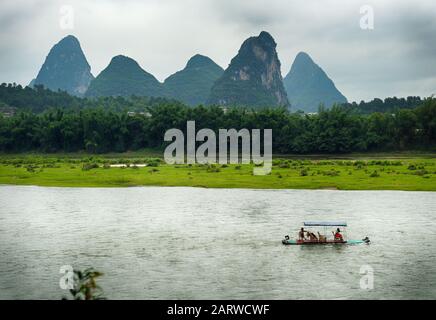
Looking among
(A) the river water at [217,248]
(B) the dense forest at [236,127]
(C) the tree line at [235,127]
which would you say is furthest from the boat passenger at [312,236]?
(C) the tree line at [235,127]

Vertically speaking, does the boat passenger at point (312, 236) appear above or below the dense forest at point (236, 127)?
below

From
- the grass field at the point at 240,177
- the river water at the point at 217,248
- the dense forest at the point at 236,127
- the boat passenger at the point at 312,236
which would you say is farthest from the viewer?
the dense forest at the point at 236,127

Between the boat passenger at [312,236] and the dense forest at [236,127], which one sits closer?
the boat passenger at [312,236]

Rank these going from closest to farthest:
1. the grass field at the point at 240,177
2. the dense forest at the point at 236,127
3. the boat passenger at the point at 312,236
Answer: the boat passenger at the point at 312,236, the grass field at the point at 240,177, the dense forest at the point at 236,127

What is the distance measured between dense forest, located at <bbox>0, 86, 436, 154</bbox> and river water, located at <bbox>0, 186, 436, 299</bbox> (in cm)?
6365

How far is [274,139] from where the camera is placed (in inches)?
4916

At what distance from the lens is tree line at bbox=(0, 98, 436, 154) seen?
114000 millimetres

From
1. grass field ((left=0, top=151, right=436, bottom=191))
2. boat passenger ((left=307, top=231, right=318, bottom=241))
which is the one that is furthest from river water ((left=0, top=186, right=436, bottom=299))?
grass field ((left=0, top=151, right=436, bottom=191))

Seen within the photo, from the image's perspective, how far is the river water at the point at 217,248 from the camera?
80.8 ft

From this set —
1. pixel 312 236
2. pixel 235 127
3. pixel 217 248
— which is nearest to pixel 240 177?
pixel 312 236

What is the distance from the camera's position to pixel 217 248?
31.7 meters

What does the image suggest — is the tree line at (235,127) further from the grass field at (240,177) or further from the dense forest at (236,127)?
the grass field at (240,177)
